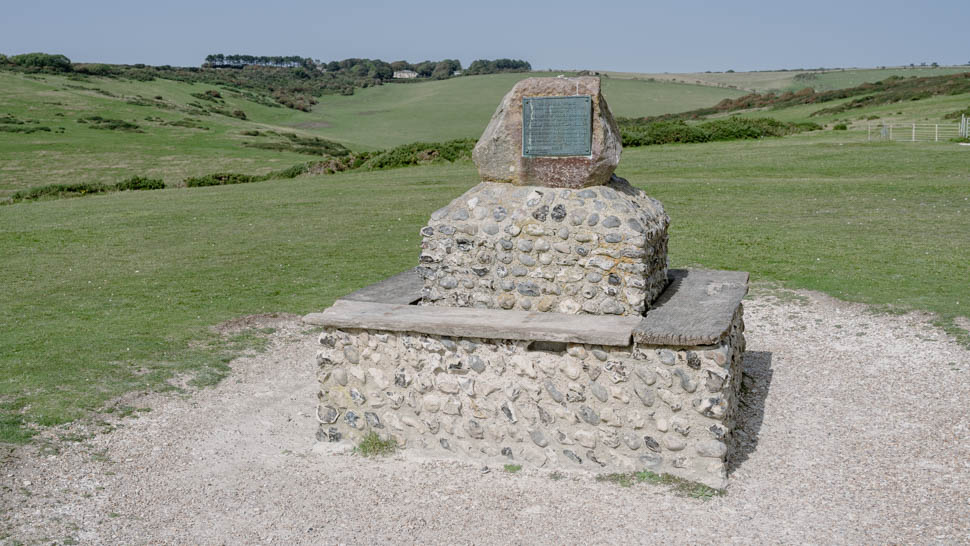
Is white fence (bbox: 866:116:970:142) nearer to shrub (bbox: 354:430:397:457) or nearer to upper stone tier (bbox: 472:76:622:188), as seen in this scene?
upper stone tier (bbox: 472:76:622:188)

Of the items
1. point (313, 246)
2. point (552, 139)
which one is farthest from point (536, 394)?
point (313, 246)

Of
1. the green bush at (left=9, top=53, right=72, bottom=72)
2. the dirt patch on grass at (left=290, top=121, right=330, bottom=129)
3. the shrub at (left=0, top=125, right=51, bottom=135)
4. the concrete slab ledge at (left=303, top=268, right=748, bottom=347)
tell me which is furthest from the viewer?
the green bush at (left=9, top=53, right=72, bottom=72)

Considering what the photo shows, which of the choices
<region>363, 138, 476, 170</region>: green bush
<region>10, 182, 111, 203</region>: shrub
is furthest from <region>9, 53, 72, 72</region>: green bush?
<region>363, 138, 476, 170</region>: green bush

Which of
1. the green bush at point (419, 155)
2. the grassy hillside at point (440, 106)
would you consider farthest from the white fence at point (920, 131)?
the grassy hillside at point (440, 106)

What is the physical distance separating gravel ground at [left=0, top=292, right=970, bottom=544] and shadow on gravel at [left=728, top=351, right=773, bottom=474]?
0.03 m

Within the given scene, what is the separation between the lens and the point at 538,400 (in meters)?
7.90

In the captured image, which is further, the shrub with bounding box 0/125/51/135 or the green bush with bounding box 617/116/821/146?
the shrub with bounding box 0/125/51/135

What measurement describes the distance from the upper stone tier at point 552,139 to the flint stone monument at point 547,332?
0.05 ft

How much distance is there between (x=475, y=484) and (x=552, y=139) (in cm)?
369

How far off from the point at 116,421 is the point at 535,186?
524 centimetres

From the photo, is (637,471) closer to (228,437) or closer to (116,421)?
(228,437)

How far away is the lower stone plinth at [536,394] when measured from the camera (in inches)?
291

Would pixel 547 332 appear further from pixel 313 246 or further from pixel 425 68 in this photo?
pixel 425 68

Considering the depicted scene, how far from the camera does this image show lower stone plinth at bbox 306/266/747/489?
24.3ft
